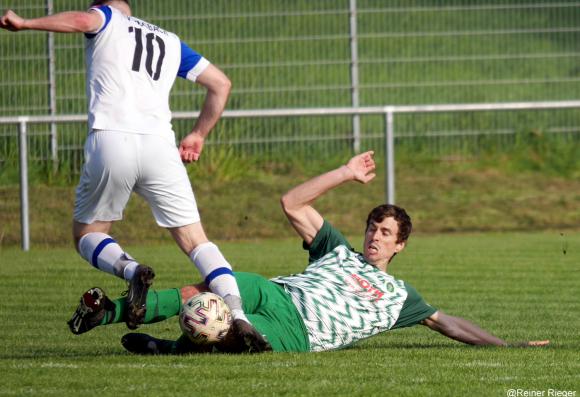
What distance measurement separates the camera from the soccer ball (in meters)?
6.95

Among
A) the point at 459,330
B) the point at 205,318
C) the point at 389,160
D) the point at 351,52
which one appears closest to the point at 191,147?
the point at 205,318

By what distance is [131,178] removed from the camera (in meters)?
7.38

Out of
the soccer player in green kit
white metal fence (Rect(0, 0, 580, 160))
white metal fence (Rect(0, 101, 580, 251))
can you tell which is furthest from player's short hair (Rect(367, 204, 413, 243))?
white metal fence (Rect(0, 0, 580, 160))

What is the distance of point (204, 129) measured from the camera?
26.6 feet

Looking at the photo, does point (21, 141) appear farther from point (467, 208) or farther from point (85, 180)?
point (85, 180)

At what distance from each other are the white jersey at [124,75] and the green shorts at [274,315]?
99cm

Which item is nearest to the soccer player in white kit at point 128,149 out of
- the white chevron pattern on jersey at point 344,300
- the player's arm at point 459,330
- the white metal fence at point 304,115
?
the white chevron pattern on jersey at point 344,300

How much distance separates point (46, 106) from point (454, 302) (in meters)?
8.91

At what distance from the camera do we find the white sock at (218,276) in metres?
7.16

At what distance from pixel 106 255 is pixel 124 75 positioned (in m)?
0.96

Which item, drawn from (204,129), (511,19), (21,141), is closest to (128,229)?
(21,141)

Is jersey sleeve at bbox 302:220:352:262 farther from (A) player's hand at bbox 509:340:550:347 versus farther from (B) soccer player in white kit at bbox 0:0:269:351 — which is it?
(A) player's hand at bbox 509:340:550:347

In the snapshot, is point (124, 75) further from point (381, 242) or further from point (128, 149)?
point (381, 242)

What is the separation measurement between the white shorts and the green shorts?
21.1 inches
